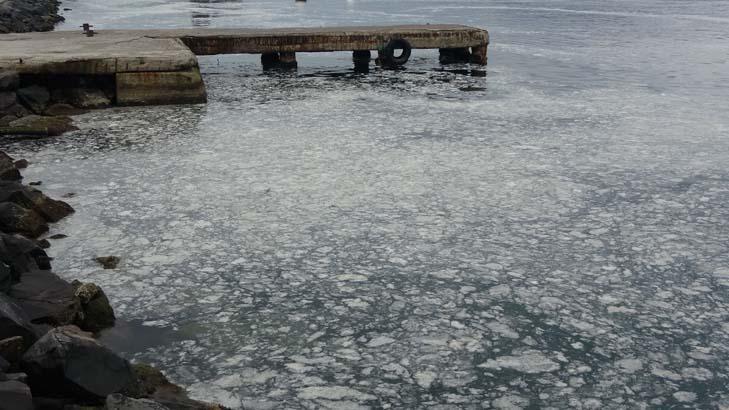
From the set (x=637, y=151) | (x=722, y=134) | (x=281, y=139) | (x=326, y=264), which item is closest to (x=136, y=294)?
(x=326, y=264)

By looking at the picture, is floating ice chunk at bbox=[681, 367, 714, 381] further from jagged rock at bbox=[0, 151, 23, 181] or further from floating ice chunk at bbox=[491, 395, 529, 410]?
jagged rock at bbox=[0, 151, 23, 181]

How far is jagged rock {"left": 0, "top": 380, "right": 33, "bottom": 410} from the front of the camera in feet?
9.50

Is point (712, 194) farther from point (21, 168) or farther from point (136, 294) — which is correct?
point (21, 168)

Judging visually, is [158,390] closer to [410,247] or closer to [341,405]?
[341,405]

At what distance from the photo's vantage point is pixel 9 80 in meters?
11.0

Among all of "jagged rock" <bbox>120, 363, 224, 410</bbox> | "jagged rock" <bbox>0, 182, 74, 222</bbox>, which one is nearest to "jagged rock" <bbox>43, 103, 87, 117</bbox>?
"jagged rock" <bbox>0, 182, 74, 222</bbox>

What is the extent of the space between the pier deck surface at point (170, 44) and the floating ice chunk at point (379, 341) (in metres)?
8.98

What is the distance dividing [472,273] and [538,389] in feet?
5.17

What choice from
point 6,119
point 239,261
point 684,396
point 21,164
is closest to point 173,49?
point 6,119

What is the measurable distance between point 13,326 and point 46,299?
88 cm

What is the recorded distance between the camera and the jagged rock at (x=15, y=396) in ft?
9.50

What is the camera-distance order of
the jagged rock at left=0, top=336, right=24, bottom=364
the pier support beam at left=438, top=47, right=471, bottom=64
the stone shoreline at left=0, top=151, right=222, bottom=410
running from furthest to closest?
the pier support beam at left=438, top=47, right=471, bottom=64
the jagged rock at left=0, top=336, right=24, bottom=364
the stone shoreline at left=0, top=151, right=222, bottom=410

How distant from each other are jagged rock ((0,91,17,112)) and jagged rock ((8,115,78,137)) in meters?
0.62

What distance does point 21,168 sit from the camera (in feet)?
26.8
